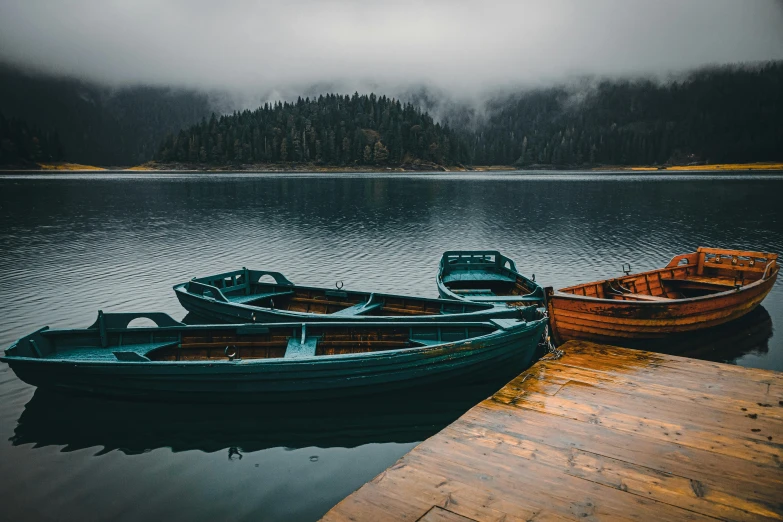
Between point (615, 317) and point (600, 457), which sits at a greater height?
point (615, 317)

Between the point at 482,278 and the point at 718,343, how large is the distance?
978 cm

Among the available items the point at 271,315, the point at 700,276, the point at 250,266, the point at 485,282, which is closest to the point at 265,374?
the point at 271,315

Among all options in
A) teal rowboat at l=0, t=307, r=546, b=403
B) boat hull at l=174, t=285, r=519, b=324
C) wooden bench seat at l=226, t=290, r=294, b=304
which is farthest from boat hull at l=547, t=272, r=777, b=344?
wooden bench seat at l=226, t=290, r=294, b=304

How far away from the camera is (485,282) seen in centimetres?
2259

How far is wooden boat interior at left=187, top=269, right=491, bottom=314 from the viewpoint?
17297mm

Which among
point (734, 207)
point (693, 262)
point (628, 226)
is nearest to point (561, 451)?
point (693, 262)

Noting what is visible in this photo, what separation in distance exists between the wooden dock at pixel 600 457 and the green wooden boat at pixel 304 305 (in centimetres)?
491

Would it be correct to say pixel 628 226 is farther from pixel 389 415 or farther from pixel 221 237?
pixel 389 415

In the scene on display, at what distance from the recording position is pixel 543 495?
7.05 meters

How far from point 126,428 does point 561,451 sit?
11.0 meters

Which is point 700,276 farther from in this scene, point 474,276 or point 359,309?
point 359,309

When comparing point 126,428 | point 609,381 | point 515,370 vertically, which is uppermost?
point 609,381

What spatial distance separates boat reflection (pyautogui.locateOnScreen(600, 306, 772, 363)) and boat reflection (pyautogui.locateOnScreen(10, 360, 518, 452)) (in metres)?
7.58

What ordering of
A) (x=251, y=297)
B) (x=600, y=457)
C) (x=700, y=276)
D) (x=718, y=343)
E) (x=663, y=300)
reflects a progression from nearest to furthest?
(x=600, y=457)
(x=663, y=300)
(x=718, y=343)
(x=251, y=297)
(x=700, y=276)
